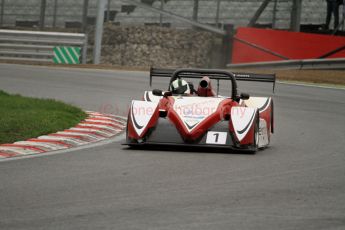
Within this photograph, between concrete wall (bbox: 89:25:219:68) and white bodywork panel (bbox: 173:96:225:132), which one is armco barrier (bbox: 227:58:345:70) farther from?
white bodywork panel (bbox: 173:96:225:132)

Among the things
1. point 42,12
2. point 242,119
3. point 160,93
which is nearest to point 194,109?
point 242,119

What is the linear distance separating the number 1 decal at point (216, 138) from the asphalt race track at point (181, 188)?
20 centimetres

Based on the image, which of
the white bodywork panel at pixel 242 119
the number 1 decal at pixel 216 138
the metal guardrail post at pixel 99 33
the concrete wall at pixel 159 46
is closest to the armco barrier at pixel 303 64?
the concrete wall at pixel 159 46

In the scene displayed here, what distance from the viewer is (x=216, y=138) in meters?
11.1

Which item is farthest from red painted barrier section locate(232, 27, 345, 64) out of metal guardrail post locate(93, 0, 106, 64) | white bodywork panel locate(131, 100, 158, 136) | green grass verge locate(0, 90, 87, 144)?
white bodywork panel locate(131, 100, 158, 136)

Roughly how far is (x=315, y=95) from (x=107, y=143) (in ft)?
30.7

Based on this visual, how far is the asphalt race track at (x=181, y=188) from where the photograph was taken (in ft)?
21.6

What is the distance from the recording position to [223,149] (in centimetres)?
1170

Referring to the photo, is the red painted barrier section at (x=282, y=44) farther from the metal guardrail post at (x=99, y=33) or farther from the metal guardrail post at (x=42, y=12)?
the metal guardrail post at (x=42, y=12)

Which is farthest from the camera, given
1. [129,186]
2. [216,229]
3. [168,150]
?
[168,150]

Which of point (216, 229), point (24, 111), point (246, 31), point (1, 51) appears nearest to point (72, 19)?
point (1, 51)

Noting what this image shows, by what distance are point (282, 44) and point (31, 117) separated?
13.4 metres

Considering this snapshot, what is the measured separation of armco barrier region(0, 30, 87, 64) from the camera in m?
28.3

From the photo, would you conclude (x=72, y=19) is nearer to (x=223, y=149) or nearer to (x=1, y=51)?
(x=1, y=51)
